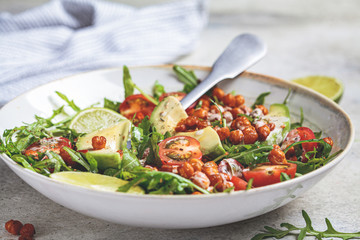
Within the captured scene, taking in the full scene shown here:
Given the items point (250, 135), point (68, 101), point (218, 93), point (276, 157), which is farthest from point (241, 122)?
point (68, 101)

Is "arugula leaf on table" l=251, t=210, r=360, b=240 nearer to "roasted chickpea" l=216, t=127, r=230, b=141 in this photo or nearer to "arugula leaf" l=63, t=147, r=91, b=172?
"roasted chickpea" l=216, t=127, r=230, b=141

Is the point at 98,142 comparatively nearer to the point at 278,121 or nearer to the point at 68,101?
the point at 68,101

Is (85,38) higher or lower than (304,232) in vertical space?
higher

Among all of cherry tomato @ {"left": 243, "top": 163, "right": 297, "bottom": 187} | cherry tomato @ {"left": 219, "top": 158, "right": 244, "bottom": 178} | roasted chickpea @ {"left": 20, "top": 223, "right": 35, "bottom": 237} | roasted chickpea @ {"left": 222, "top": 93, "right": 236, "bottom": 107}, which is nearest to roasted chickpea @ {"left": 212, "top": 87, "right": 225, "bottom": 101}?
roasted chickpea @ {"left": 222, "top": 93, "right": 236, "bottom": 107}

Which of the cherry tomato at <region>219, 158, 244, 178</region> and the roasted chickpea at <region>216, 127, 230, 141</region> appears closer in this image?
the cherry tomato at <region>219, 158, 244, 178</region>

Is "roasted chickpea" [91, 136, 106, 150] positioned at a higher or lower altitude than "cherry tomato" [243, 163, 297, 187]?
lower

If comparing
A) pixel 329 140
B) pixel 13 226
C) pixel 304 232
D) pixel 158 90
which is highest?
pixel 329 140

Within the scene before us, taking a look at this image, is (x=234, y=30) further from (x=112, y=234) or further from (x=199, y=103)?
(x=112, y=234)

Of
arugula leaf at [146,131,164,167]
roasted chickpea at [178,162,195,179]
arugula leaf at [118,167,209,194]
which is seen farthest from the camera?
arugula leaf at [146,131,164,167]
